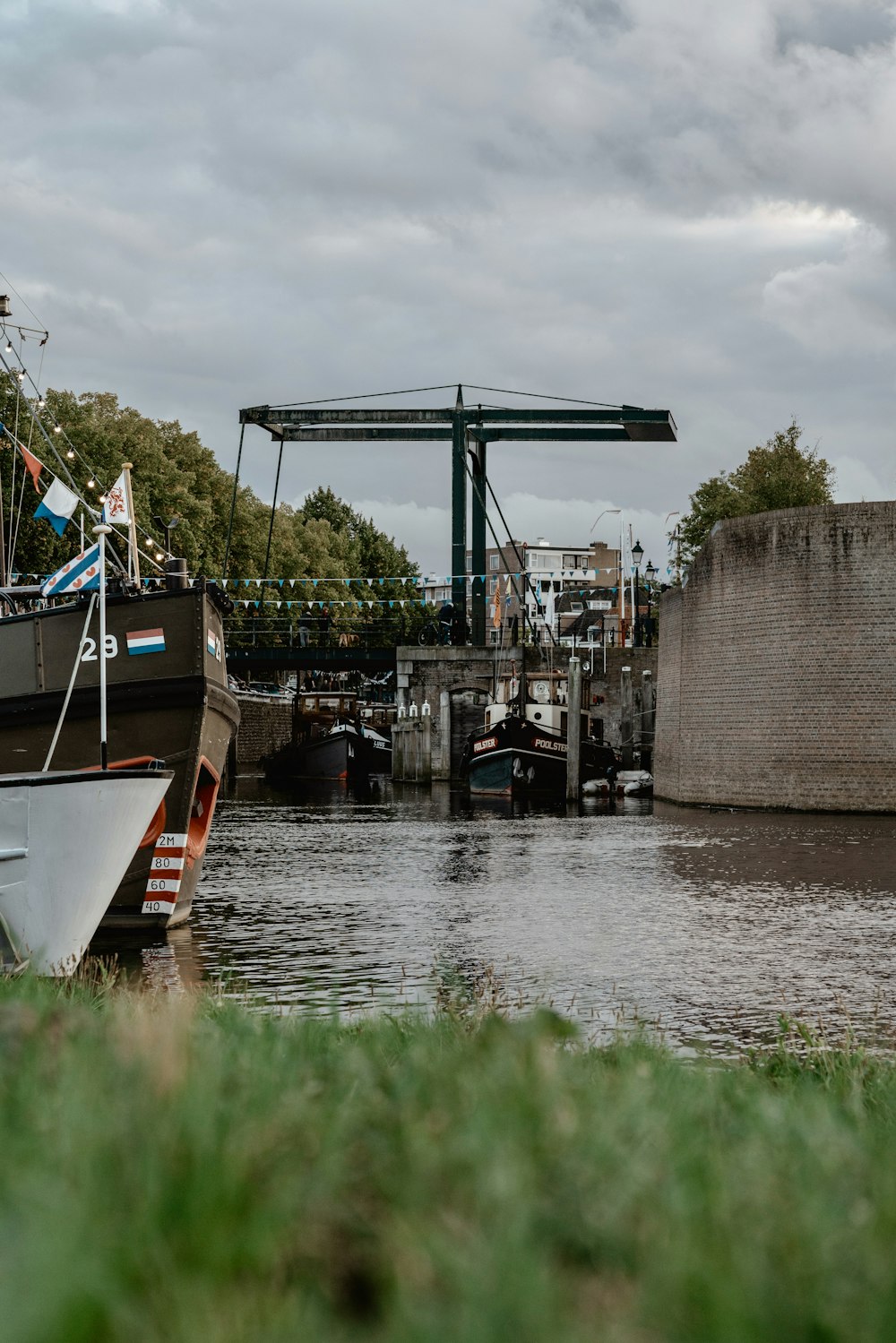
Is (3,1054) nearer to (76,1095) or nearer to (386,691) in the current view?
(76,1095)

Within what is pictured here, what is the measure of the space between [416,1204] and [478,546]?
4008 centimetres

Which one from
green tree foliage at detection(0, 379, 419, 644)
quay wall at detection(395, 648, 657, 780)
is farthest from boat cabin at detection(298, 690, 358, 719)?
quay wall at detection(395, 648, 657, 780)

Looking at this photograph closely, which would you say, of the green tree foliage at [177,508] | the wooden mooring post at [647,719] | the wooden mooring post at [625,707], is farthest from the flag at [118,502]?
the wooden mooring post at [625,707]

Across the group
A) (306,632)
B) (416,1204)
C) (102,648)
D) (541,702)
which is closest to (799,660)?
(541,702)

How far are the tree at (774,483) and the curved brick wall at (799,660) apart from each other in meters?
11.5

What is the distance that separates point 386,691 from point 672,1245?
76976 mm

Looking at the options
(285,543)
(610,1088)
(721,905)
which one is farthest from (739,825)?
(285,543)

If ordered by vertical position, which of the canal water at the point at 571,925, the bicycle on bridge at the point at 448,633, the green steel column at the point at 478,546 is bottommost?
the canal water at the point at 571,925

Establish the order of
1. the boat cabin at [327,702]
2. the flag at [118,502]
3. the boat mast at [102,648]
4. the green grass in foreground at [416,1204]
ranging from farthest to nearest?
Answer: the boat cabin at [327,702], the flag at [118,502], the boat mast at [102,648], the green grass in foreground at [416,1204]

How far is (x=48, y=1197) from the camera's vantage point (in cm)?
171

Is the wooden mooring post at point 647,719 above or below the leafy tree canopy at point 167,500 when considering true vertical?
below

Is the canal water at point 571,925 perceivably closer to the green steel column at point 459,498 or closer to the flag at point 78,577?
the flag at point 78,577

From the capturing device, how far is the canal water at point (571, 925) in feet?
29.8

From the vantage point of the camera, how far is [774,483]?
134 feet
